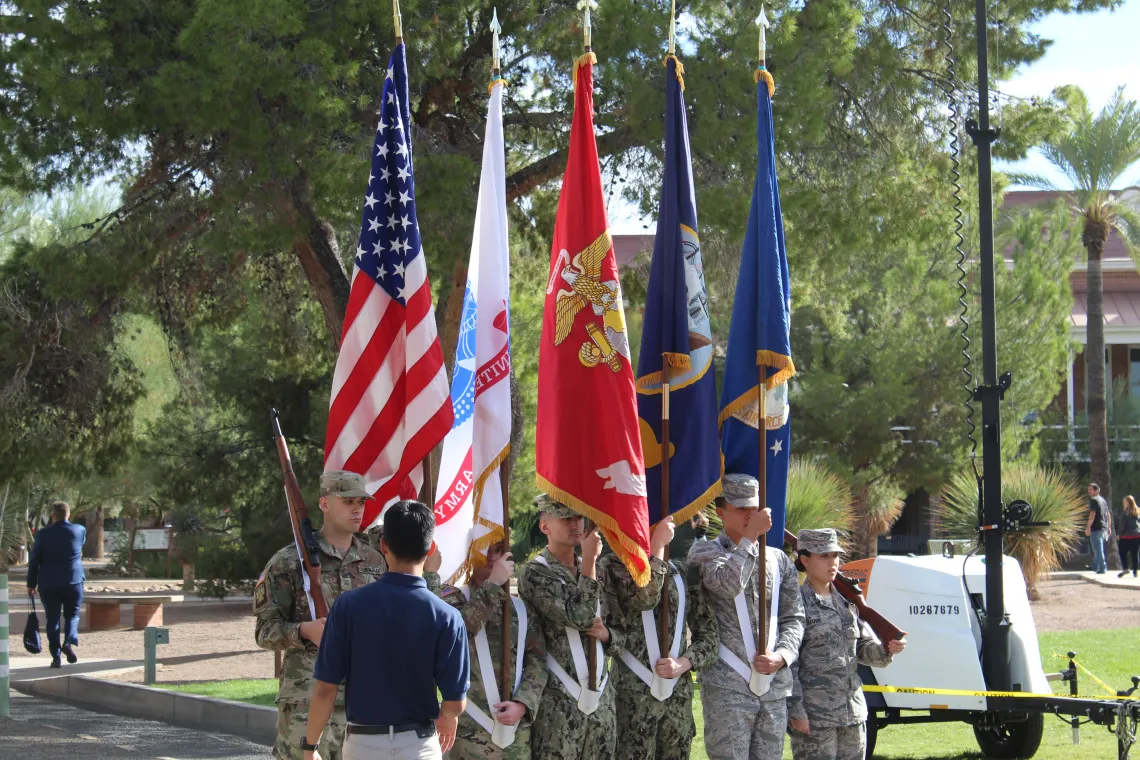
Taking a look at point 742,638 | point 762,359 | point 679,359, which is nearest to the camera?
point 742,638

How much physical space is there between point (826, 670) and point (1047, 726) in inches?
202

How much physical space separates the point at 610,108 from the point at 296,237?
3237 mm

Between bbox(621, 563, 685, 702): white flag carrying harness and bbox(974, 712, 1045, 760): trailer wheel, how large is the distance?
3.77 meters

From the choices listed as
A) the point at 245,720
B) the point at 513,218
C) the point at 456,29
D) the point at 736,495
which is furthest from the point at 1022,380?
the point at 736,495

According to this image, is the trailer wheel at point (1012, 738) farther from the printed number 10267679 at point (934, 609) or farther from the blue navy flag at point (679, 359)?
the blue navy flag at point (679, 359)

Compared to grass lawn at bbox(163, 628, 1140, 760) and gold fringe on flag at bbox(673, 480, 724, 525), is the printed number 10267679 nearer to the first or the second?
grass lawn at bbox(163, 628, 1140, 760)

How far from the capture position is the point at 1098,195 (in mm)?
33875

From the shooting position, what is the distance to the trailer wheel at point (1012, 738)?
31.0 feet

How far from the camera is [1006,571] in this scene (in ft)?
31.1

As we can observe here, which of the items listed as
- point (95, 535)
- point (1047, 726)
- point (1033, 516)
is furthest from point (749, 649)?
point (95, 535)

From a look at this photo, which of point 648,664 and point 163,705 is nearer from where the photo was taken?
point 648,664

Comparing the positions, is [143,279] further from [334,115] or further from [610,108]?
[610,108]

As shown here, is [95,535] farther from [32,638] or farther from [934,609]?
[934,609]

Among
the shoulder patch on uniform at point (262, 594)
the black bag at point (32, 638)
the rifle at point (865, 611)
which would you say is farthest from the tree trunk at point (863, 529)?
the shoulder patch on uniform at point (262, 594)
